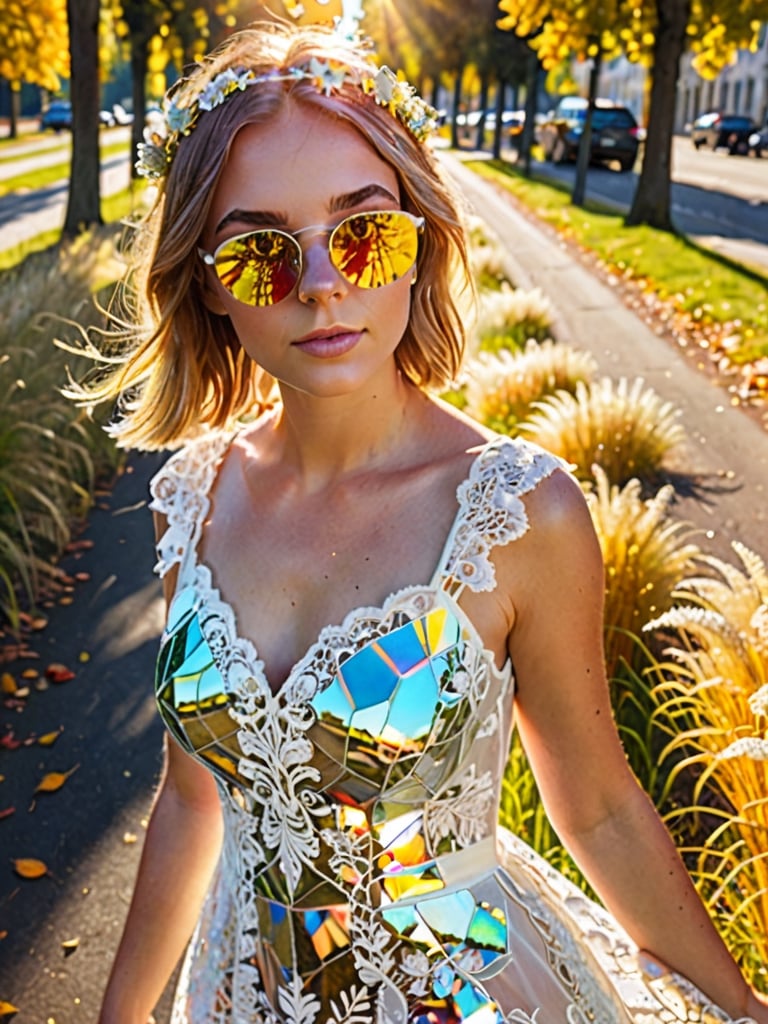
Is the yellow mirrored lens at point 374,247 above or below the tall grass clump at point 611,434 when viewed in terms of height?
above

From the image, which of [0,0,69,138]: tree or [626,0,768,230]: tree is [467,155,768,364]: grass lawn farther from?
[0,0,69,138]: tree

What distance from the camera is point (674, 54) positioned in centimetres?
1836

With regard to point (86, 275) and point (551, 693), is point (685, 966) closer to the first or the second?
point (551, 693)

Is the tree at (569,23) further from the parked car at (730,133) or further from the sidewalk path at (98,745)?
the parked car at (730,133)

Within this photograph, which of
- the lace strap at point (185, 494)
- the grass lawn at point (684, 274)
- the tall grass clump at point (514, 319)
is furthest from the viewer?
the grass lawn at point (684, 274)

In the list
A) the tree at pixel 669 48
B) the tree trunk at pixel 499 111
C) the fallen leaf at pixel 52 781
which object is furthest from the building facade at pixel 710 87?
the fallen leaf at pixel 52 781

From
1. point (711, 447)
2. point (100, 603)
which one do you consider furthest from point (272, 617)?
point (711, 447)

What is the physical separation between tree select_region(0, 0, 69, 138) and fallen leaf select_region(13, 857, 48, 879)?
17.2 metres

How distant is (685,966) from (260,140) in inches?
54.6

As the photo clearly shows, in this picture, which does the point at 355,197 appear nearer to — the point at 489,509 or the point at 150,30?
the point at 489,509

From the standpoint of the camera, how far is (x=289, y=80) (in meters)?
1.85

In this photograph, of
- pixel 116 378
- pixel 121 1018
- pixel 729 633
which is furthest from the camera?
pixel 729 633

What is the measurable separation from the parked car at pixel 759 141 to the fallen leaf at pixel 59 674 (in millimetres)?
43609

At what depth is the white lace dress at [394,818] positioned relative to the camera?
66.0 inches
